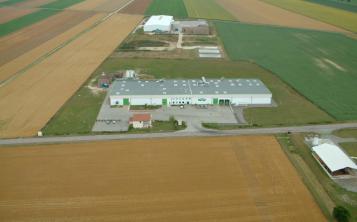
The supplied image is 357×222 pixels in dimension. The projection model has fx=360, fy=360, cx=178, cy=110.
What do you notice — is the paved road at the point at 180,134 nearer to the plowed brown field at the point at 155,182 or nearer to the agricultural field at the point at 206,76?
the plowed brown field at the point at 155,182

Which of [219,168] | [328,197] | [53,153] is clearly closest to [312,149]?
[328,197]

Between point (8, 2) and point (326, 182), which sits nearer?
point (326, 182)

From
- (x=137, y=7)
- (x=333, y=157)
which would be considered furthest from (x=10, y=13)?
(x=333, y=157)

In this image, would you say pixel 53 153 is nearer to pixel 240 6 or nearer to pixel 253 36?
pixel 253 36

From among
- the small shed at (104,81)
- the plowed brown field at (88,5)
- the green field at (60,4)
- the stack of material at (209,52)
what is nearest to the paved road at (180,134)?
the small shed at (104,81)

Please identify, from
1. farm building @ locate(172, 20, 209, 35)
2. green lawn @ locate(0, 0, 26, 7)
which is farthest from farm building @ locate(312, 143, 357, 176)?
Answer: green lawn @ locate(0, 0, 26, 7)

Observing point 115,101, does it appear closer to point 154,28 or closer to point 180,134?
point 180,134
